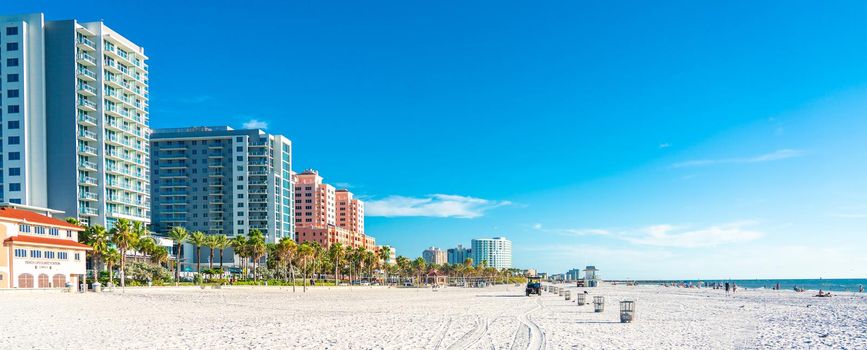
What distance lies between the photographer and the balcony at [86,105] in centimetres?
9275

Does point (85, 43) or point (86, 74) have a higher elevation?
point (85, 43)

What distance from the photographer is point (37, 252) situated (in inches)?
2267

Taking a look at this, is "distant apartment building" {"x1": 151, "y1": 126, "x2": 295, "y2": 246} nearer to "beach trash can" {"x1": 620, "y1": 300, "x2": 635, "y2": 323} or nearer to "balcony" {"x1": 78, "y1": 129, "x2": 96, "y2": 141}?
"balcony" {"x1": 78, "y1": 129, "x2": 96, "y2": 141}

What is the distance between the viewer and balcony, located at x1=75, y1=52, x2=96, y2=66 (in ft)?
305

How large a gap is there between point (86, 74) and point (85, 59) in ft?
6.77

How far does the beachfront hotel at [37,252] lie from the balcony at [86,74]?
121ft

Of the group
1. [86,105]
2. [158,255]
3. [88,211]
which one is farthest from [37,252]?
[86,105]

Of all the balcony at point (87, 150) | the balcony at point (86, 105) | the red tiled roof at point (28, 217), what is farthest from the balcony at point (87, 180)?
the red tiled roof at point (28, 217)

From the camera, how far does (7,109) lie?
89.3m

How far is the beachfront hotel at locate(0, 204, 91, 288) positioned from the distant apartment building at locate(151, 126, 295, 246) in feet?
292

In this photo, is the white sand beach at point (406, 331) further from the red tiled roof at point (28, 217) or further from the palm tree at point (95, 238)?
the palm tree at point (95, 238)

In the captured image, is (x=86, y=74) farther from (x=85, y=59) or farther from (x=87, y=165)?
(x=87, y=165)

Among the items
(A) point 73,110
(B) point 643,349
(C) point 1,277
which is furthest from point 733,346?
(A) point 73,110

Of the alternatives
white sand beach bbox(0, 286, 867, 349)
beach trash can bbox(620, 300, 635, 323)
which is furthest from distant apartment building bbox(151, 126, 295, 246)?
beach trash can bbox(620, 300, 635, 323)
